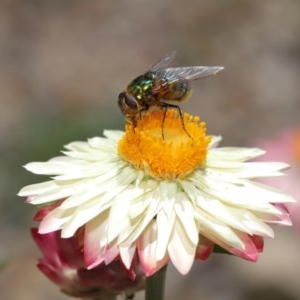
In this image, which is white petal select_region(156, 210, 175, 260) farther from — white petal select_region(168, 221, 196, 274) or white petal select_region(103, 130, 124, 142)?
white petal select_region(103, 130, 124, 142)

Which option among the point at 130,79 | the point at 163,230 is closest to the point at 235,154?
the point at 163,230

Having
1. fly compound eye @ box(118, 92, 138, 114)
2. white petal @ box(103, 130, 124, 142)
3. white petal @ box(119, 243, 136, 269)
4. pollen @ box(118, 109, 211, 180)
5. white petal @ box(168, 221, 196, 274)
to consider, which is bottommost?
white petal @ box(168, 221, 196, 274)

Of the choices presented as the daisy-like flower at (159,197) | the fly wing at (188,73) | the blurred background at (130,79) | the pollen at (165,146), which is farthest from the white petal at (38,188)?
the blurred background at (130,79)

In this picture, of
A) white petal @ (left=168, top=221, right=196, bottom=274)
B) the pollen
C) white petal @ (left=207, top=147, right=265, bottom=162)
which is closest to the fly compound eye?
the pollen

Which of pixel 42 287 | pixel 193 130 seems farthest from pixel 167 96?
pixel 42 287

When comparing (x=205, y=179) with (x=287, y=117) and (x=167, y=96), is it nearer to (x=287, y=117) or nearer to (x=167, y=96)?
(x=167, y=96)

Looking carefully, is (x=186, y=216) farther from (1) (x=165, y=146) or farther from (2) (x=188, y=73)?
(2) (x=188, y=73)

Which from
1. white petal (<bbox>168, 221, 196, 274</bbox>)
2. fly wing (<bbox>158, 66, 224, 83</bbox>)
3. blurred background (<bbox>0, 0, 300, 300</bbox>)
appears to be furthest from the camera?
blurred background (<bbox>0, 0, 300, 300</bbox>)
